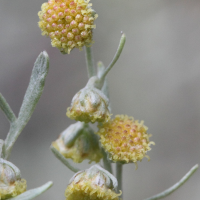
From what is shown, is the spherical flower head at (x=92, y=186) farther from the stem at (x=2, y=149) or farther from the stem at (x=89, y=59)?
the stem at (x=89, y=59)

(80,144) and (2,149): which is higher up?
(2,149)

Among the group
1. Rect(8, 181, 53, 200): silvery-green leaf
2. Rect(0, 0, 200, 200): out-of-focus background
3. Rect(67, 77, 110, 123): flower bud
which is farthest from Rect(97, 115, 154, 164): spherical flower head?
Rect(0, 0, 200, 200): out-of-focus background

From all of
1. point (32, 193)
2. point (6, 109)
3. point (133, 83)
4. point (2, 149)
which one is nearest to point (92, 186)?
point (32, 193)

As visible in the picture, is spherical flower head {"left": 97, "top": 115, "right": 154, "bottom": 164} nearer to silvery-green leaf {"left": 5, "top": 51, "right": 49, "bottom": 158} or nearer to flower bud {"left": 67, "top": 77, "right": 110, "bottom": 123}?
flower bud {"left": 67, "top": 77, "right": 110, "bottom": 123}

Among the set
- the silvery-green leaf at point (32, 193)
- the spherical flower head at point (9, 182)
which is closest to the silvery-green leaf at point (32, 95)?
the spherical flower head at point (9, 182)

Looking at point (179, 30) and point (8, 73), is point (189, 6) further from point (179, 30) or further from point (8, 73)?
Answer: point (8, 73)

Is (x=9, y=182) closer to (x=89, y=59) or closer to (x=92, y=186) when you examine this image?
(x=92, y=186)
